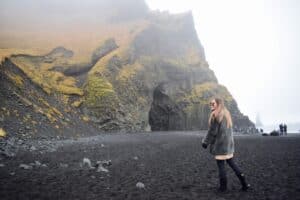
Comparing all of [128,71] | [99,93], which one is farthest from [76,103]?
[128,71]

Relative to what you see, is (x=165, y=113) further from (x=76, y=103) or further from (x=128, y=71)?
(x=76, y=103)

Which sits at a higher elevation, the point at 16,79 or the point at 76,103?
the point at 16,79

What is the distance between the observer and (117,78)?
5422 centimetres

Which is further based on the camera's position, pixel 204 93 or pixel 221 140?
pixel 204 93

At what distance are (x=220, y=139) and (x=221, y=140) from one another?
49 millimetres

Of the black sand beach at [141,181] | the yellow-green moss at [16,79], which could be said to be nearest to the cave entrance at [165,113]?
the yellow-green moss at [16,79]

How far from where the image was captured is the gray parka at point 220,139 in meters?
8.38

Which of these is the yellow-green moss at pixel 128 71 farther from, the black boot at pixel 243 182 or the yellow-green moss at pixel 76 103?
the black boot at pixel 243 182

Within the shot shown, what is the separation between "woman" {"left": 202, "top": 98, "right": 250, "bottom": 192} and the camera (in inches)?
327

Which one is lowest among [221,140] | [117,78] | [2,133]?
[2,133]

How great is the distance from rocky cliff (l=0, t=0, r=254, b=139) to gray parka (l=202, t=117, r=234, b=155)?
2067 centimetres

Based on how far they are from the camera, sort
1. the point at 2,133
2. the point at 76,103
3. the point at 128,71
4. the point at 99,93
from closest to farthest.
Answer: the point at 2,133 < the point at 76,103 < the point at 99,93 < the point at 128,71

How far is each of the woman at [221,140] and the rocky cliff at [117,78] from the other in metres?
20.7

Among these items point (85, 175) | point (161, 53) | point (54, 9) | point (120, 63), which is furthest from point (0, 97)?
point (161, 53)
